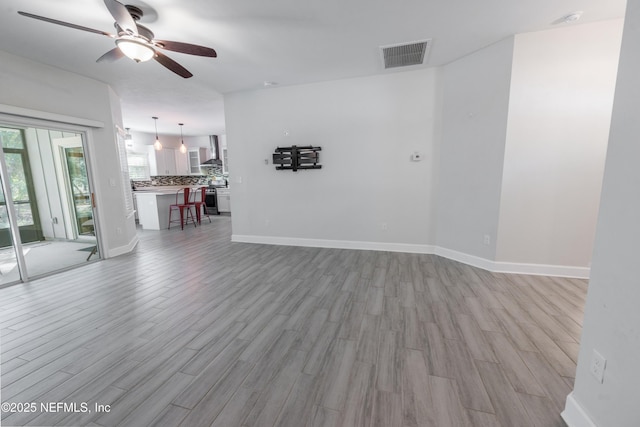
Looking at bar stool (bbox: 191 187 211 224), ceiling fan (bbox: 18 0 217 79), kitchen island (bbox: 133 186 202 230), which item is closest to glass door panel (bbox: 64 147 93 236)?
kitchen island (bbox: 133 186 202 230)

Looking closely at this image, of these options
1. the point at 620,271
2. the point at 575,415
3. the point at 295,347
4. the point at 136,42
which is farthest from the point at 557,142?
the point at 136,42

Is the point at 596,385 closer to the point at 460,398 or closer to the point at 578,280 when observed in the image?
the point at 460,398

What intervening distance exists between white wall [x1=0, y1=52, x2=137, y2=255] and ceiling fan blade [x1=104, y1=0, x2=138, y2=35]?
7.57 feet

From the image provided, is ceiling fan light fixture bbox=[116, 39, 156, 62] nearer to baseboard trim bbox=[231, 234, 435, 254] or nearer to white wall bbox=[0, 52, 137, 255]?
white wall bbox=[0, 52, 137, 255]

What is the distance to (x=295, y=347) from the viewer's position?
1978 millimetres

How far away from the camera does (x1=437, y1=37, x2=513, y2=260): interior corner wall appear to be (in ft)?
10.4

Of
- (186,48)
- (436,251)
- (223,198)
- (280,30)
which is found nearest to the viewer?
(186,48)

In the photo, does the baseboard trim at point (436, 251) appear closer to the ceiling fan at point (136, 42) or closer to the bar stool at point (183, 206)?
the bar stool at point (183, 206)

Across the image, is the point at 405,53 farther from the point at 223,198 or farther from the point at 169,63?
the point at 223,198

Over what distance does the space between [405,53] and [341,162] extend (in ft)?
5.85

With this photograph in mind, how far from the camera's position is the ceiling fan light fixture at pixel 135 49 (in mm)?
2182

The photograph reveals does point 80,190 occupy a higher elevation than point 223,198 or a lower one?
higher

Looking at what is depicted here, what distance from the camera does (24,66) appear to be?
3.16 metres

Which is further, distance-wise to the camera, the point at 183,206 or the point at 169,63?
the point at 183,206
